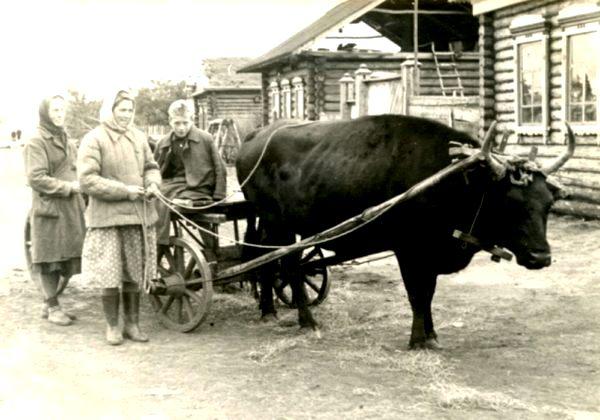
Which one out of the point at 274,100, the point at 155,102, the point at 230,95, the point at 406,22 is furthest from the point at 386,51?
the point at 155,102

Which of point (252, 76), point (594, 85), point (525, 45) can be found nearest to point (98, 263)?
point (594, 85)

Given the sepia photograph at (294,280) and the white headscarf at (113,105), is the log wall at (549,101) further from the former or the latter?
the white headscarf at (113,105)

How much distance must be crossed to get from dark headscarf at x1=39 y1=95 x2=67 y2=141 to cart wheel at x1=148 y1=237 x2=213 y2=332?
136cm

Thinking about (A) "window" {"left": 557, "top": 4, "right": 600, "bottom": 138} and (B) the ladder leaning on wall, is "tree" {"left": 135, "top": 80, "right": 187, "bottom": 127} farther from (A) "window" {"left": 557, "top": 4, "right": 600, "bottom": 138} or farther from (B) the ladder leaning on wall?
(A) "window" {"left": 557, "top": 4, "right": 600, "bottom": 138}

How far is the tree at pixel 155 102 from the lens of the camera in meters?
44.9

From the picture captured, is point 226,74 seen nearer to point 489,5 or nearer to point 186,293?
point 489,5

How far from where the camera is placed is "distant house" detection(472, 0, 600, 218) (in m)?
11.6

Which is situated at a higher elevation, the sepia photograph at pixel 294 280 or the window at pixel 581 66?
the window at pixel 581 66

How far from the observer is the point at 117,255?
5938 millimetres

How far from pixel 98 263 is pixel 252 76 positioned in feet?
114

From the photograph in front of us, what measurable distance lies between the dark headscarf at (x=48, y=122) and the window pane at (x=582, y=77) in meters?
8.30

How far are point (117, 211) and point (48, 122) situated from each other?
1334 mm

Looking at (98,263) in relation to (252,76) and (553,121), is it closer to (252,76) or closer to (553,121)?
(553,121)

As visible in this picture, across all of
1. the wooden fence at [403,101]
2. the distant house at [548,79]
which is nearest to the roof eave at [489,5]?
the distant house at [548,79]
